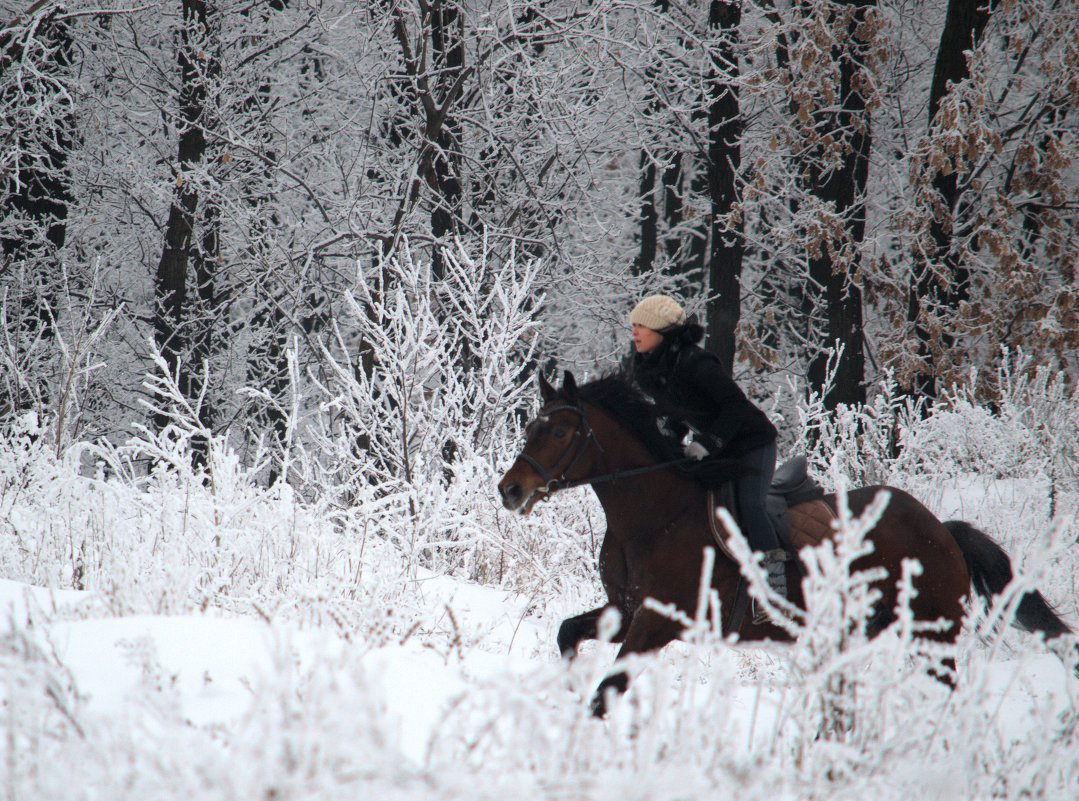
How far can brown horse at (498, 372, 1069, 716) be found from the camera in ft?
12.3

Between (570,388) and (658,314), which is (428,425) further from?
(658,314)

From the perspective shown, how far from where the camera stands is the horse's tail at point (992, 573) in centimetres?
412

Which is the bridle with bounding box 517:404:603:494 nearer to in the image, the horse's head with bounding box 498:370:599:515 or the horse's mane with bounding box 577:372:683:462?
the horse's head with bounding box 498:370:599:515

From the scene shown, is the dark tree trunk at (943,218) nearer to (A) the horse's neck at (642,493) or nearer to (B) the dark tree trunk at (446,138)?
(B) the dark tree trunk at (446,138)

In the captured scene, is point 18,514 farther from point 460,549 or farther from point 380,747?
point 380,747

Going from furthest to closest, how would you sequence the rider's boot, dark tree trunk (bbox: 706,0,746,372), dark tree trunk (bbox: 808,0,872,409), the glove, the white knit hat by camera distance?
dark tree trunk (bbox: 706,0,746,372), dark tree trunk (bbox: 808,0,872,409), the white knit hat, the glove, the rider's boot

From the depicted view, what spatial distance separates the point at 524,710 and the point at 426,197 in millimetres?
10069

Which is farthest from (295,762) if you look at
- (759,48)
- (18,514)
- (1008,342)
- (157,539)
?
(1008,342)

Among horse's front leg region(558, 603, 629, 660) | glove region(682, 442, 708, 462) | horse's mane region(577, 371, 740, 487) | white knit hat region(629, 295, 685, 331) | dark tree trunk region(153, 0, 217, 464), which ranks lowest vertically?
horse's front leg region(558, 603, 629, 660)

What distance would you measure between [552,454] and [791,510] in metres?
1.29

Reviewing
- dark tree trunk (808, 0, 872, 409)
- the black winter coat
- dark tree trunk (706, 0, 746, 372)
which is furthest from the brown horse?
dark tree trunk (706, 0, 746, 372)

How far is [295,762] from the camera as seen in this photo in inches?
62.2

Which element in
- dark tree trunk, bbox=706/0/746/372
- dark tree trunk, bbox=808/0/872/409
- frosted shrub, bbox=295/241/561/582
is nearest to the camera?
frosted shrub, bbox=295/241/561/582

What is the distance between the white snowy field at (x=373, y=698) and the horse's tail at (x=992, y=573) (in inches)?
14.8
